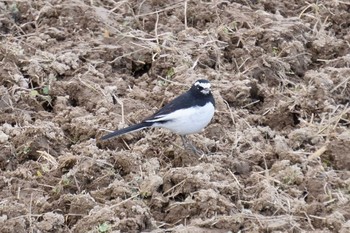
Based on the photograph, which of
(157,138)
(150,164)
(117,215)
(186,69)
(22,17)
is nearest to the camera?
(117,215)

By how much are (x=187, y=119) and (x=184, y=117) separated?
1.1 inches

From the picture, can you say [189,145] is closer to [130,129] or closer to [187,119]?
[187,119]

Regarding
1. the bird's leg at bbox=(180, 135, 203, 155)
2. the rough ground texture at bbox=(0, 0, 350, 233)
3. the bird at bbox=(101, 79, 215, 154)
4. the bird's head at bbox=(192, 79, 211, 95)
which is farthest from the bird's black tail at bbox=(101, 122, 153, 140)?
the bird's head at bbox=(192, 79, 211, 95)

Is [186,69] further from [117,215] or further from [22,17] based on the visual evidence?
[117,215]

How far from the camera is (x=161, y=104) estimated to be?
730cm

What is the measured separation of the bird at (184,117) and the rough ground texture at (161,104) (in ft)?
0.47

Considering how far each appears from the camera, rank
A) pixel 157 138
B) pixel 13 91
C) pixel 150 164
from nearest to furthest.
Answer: pixel 150 164 → pixel 157 138 → pixel 13 91

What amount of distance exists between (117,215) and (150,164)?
2.45 ft

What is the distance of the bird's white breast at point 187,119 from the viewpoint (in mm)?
6520

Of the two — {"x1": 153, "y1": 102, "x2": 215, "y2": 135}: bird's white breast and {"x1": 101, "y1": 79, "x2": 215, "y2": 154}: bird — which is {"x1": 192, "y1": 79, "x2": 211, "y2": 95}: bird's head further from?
{"x1": 153, "y1": 102, "x2": 215, "y2": 135}: bird's white breast

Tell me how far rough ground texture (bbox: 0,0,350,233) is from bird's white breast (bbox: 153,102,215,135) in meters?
0.15

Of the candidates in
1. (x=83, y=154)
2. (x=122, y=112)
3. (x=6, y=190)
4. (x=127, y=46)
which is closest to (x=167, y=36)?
(x=127, y=46)

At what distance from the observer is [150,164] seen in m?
6.34

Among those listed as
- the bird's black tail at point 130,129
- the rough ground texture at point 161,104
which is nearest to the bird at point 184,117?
the bird's black tail at point 130,129
